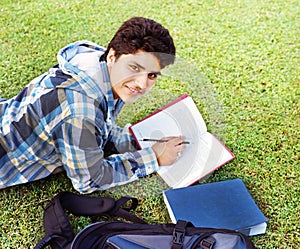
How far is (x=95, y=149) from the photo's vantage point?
143 cm

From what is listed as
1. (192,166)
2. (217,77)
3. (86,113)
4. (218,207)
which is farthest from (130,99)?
(217,77)

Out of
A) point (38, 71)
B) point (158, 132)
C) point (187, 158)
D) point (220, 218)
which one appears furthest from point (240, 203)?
point (38, 71)

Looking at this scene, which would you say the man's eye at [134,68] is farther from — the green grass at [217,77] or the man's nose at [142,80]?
the green grass at [217,77]

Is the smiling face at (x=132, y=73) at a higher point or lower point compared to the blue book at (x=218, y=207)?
higher

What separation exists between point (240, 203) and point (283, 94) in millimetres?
665

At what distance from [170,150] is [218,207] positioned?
0.23m

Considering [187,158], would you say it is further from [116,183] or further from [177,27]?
[177,27]

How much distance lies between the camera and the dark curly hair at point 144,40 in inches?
51.3

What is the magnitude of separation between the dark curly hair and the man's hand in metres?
0.29

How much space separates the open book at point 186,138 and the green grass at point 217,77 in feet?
0.11

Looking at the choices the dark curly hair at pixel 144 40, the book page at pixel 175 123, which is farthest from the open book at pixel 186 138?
the dark curly hair at pixel 144 40

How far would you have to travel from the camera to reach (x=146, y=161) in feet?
5.18

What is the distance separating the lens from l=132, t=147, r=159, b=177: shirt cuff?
1578 mm

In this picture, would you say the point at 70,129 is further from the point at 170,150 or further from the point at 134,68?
the point at 170,150
